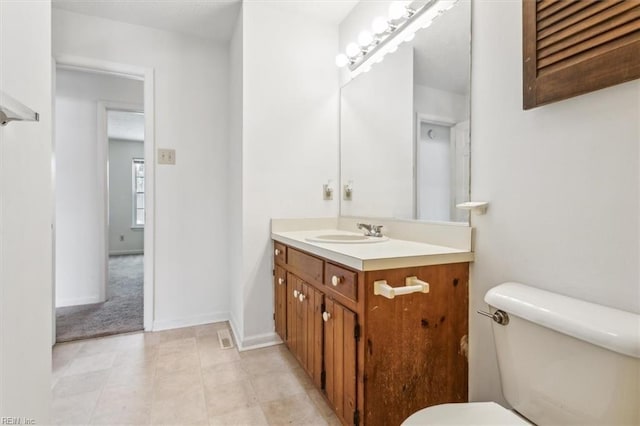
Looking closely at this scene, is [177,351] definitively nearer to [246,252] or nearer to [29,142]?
[246,252]

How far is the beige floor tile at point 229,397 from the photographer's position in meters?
1.48

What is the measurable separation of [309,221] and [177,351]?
1232 mm

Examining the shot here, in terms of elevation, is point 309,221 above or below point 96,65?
below

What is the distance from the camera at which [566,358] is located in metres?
0.81

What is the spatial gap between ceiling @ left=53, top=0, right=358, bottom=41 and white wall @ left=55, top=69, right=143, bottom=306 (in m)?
0.82

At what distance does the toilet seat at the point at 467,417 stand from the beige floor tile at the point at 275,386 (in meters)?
0.89

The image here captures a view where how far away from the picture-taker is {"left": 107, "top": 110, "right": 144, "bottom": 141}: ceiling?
4.34m

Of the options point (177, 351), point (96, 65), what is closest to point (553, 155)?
point (177, 351)

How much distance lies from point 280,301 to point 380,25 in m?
1.77

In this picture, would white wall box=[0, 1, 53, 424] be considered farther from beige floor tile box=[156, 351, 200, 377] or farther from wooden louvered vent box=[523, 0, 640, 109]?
wooden louvered vent box=[523, 0, 640, 109]

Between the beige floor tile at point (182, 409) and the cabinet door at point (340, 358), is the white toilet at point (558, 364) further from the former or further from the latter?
the beige floor tile at point (182, 409)

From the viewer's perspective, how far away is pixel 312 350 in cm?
152

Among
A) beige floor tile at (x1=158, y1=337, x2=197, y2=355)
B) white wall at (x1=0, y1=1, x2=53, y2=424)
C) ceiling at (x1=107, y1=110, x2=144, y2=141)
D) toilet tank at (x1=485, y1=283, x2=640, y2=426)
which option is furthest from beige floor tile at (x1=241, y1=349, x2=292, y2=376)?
ceiling at (x1=107, y1=110, x2=144, y2=141)

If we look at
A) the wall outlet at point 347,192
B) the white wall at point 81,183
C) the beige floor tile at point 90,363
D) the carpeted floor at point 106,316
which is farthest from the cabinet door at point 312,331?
the white wall at point 81,183
